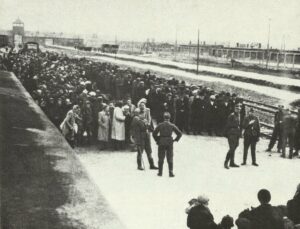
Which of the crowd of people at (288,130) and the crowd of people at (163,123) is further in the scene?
the crowd of people at (288,130)

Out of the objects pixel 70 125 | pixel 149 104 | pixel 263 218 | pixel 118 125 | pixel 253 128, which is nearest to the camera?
pixel 263 218

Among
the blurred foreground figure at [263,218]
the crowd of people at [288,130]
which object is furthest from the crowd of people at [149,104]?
the blurred foreground figure at [263,218]

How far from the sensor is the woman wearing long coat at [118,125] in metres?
13.3

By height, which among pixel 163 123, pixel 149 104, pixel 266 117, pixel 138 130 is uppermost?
pixel 163 123

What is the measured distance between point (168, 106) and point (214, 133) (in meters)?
2.13

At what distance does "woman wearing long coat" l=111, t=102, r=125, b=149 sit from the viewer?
1329 cm

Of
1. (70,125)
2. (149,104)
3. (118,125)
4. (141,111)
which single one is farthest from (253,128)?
(149,104)

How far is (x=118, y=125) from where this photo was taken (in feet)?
44.0

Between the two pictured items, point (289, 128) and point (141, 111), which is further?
point (289, 128)

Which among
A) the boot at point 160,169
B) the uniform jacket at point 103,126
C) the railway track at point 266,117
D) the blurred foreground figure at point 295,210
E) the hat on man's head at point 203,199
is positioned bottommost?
the railway track at point 266,117

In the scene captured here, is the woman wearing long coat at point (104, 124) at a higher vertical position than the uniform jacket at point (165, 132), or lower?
lower

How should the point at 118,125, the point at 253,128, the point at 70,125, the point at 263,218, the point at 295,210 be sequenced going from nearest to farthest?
the point at 263,218, the point at 295,210, the point at 253,128, the point at 70,125, the point at 118,125

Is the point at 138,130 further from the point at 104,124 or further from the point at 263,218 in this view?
the point at 263,218

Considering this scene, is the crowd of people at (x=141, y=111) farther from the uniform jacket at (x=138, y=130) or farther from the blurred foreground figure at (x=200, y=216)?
the blurred foreground figure at (x=200, y=216)
